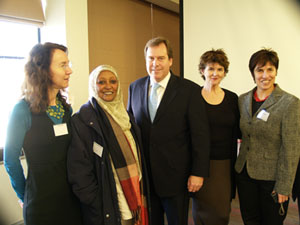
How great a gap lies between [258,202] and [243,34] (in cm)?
227

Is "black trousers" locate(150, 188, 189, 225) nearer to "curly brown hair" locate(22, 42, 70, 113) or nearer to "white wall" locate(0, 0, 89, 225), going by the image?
"curly brown hair" locate(22, 42, 70, 113)

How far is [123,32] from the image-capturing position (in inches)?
152

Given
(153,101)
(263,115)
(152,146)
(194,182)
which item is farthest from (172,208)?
(263,115)

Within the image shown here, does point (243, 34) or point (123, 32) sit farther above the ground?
point (123, 32)

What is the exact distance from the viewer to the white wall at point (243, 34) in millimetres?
2996

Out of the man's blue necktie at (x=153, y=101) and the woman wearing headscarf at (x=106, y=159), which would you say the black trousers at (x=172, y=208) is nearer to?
the woman wearing headscarf at (x=106, y=159)

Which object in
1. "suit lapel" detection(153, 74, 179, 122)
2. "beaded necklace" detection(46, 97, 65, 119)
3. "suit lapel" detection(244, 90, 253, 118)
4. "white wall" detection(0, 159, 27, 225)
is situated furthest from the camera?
"white wall" detection(0, 159, 27, 225)

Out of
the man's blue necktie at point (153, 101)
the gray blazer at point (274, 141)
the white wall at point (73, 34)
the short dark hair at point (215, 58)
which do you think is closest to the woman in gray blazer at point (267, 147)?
the gray blazer at point (274, 141)

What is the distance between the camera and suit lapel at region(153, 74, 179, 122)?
175 cm

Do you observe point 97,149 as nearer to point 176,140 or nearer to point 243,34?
point 176,140

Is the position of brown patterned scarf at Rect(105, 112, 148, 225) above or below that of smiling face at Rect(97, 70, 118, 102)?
below

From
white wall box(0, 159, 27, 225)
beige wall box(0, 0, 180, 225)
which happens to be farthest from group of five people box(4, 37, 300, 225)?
white wall box(0, 159, 27, 225)

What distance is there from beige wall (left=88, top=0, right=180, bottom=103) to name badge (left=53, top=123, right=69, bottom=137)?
6.51 ft

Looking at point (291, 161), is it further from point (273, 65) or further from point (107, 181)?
point (107, 181)
